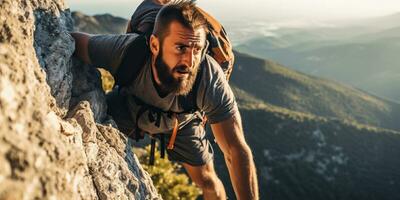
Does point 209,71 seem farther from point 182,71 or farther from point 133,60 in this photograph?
point 133,60

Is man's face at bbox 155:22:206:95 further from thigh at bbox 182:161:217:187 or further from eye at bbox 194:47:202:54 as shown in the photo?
thigh at bbox 182:161:217:187

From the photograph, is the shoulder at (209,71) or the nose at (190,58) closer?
the nose at (190,58)

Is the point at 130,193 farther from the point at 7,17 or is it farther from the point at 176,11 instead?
the point at 7,17

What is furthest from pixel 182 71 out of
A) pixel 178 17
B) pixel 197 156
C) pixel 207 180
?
Result: pixel 207 180

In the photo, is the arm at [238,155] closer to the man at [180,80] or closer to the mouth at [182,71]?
the man at [180,80]

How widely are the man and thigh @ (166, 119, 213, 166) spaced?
1.25 feet

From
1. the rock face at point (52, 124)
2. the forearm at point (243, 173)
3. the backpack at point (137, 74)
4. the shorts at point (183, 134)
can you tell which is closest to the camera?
the rock face at point (52, 124)

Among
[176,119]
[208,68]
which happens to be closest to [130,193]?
[176,119]

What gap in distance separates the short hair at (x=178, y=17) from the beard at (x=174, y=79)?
0.34 m

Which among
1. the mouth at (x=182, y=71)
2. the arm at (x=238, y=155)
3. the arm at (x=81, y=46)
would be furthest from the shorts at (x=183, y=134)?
the mouth at (x=182, y=71)

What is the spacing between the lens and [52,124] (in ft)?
11.8

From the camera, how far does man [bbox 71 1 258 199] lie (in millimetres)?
5680

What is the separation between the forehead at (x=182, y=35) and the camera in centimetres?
561

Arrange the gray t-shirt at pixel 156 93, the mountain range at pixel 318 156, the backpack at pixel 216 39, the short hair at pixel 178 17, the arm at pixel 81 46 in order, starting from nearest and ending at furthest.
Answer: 1. the short hair at pixel 178 17
2. the gray t-shirt at pixel 156 93
3. the arm at pixel 81 46
4. the backpack at pixel 216 39
5. the mountain range at pixel 318 156
